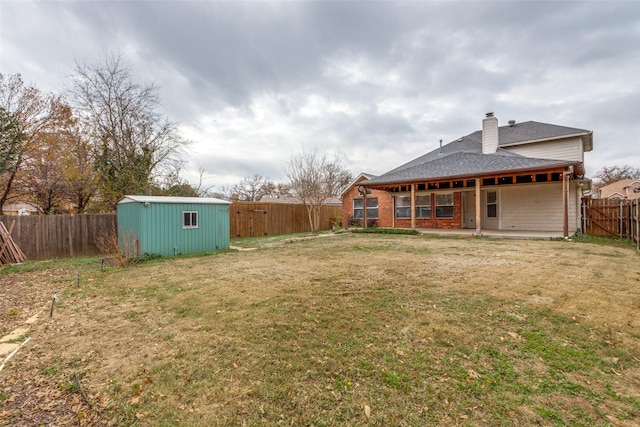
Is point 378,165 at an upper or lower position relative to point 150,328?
upper

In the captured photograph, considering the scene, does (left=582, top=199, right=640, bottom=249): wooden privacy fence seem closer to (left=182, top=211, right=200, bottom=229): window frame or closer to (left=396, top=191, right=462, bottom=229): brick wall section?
(left=396, top=191, right=462, bottom=229): brick wall section

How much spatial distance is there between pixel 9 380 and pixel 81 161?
1551 centimetres

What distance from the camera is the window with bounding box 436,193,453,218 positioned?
16.1 metres

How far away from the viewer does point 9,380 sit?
2.65 metres

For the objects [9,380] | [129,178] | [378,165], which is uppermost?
[378,165]

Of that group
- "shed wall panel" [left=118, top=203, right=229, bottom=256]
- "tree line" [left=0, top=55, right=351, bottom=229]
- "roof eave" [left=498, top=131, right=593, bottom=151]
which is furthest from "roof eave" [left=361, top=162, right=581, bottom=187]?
"tree line" [left=0, top=55, right=351, bottom=229]

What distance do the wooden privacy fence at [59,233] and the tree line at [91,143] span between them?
3526mm

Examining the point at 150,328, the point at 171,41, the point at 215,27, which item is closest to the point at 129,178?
the point at 171,41

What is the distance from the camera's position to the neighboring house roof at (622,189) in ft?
111

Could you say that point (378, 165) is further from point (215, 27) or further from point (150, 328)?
point (150, 328)

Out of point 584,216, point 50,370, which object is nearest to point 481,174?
point 584,216

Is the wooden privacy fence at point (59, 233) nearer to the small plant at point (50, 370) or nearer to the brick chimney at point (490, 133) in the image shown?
the small plant at point (50, 370)

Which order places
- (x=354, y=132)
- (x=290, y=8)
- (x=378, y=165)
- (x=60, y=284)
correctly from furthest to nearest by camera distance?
(x=378, y=165)
(x=354, y=132)
(x=290, y=8)
(x=60, y=284)

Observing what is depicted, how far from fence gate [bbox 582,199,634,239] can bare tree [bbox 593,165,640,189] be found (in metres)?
37.6
